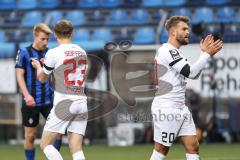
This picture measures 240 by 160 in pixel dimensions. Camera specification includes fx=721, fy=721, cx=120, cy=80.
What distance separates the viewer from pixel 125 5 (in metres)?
20.1

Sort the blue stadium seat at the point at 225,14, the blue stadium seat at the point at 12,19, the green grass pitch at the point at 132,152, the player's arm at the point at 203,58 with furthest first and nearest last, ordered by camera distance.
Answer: the blue stadium seat at the point at 12,19
the blue stadium seat at the point at 225,14
the green grass pitch at the point at 132,152
the player's arm at the point at 203,58

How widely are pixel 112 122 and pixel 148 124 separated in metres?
0.81

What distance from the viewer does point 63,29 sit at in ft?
26.2

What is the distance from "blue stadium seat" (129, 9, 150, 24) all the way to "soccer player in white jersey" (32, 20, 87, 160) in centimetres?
1122

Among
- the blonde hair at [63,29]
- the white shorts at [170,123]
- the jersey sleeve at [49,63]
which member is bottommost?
the white shorts at [170,123]

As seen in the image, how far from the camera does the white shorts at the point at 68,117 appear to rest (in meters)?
8.15

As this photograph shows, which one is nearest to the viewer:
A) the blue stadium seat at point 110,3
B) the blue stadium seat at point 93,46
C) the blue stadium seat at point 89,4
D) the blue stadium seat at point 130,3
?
the blue stadium seat at point 93,46

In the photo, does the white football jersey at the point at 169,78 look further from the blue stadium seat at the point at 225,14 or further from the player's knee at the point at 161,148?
the blue stadium seat at the point at 225,14

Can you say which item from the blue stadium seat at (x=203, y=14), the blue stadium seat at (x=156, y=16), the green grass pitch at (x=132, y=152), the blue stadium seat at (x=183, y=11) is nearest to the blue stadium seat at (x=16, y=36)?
the blue stadium seat at (x=156, y=16)

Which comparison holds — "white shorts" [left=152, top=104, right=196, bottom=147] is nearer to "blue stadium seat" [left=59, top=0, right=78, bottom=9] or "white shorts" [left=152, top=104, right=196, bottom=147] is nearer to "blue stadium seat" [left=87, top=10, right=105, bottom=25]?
"blue stadium seat" [left=87, top=10, right=105, bottom=25]

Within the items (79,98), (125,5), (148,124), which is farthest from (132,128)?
(79,98)

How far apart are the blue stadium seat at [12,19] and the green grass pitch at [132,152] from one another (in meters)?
5.13

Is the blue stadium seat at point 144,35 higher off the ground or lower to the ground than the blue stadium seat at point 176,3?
lower

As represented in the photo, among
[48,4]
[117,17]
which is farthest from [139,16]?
[48,4]
